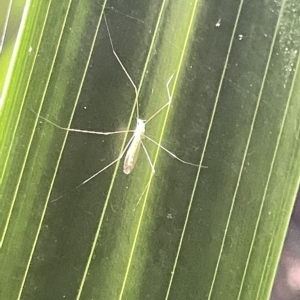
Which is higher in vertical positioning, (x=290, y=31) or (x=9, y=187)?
(x=290, y=31)

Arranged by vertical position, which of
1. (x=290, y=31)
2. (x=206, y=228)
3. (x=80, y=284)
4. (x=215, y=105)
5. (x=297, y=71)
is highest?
(x=290, y=31)

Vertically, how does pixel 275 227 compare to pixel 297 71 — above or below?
below

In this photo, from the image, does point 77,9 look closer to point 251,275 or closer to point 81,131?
point 81,131

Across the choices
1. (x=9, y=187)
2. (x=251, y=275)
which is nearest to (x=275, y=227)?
(x=251, y=275)

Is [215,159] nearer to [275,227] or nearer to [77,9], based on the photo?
[275,227]

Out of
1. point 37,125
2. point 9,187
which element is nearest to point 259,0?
point 37,125

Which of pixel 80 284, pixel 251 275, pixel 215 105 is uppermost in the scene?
pixel 215 105
